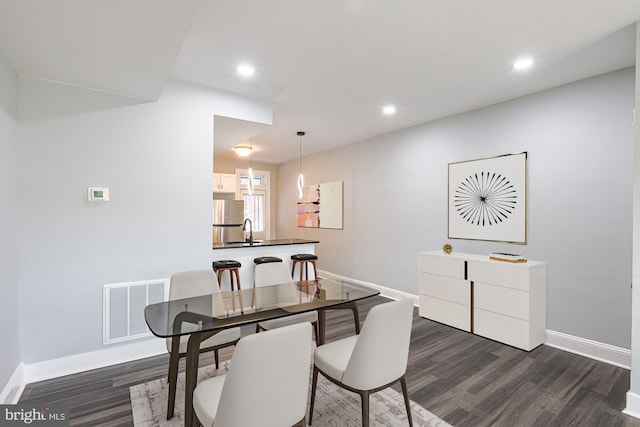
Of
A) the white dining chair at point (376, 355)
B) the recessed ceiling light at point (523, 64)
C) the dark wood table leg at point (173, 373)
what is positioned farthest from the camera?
the recessed ceiling light at point (523, 64)

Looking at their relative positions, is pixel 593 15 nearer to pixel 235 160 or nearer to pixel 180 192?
pixel 180 192

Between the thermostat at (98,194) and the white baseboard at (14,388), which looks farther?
the thermostat at (98,194)

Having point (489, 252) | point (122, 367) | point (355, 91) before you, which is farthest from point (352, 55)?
point (122, 367)

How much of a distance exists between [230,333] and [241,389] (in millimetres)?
1119

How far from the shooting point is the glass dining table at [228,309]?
1.66 metres

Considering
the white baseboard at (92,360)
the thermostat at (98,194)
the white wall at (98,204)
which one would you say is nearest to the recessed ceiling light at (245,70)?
the white wall at (98,204)

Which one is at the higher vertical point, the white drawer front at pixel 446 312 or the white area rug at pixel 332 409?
the white drawer front at pixel 446 312

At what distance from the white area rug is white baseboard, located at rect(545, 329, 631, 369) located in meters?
1.98

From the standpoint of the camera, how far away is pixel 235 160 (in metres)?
7.18

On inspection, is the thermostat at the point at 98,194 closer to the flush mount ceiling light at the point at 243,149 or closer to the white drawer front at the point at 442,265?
the flush mount ceiling light at the point at 243,149

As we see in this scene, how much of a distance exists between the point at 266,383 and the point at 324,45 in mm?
2327

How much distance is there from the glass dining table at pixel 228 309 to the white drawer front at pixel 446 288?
162 centimetres

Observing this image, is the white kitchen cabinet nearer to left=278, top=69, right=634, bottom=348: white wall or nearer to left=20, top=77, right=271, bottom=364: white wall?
left=20, top=77, right=271, bottom=364: white wall

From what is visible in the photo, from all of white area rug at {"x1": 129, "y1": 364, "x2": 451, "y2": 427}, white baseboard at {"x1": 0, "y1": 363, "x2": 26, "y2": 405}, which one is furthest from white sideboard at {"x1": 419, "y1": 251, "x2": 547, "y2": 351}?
white baseboard at {"x1": 0, "y1": 363, "x2": 26, "y2": 405}
